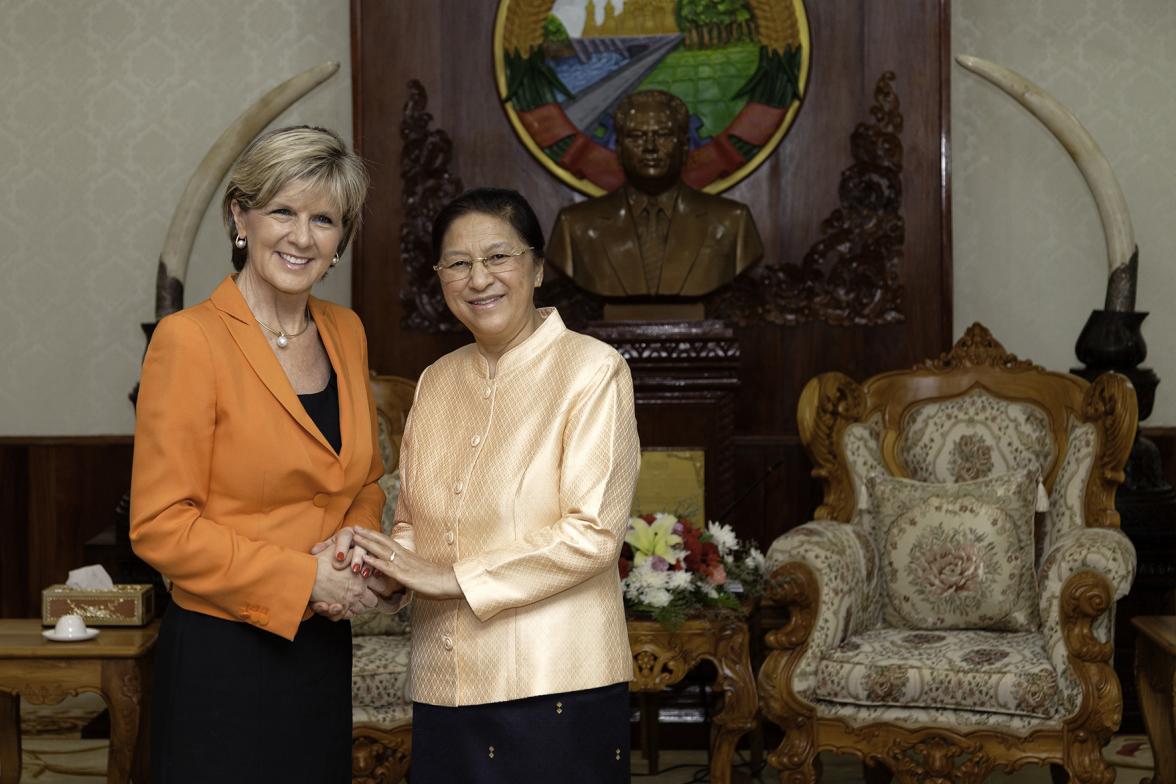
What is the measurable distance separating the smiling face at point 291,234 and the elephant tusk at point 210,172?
2.70 meters

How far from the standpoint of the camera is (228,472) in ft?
6.55

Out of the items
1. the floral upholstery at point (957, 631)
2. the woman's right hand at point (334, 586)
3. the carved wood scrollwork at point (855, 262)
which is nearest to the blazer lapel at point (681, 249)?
the carved wood scrollwork at point (855, 262)

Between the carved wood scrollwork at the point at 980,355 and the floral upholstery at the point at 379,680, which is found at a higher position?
the carved wood scrollwork at the point at 980,355

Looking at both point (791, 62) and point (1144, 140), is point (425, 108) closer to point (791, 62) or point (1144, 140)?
point (791, 62)

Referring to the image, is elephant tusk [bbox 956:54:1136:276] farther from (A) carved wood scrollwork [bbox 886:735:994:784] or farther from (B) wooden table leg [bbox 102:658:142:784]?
(B) wooden table leg [bbox 102:658:142:784]

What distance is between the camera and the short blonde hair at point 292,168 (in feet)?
6.66

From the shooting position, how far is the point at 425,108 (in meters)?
5.05

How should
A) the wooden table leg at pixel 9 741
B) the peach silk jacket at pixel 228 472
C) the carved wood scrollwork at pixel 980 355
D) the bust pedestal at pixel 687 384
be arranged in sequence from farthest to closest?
1. the bust pedestal at pixel 687 384
2. the carved wood scrollwork at pixel 980 355
3. the wooden table leg at pixel 9 741
4. the peach silk jacket at pixel 228 472

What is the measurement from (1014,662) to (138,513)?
227cm

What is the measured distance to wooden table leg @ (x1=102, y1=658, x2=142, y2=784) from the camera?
3377 mm

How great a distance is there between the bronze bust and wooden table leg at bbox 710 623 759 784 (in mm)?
1443

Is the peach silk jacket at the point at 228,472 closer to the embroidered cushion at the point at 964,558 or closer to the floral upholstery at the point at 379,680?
the floral upholstery at the point at 379,680

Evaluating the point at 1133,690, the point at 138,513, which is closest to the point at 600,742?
the point at 138,513

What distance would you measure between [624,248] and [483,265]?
2.51 meters
